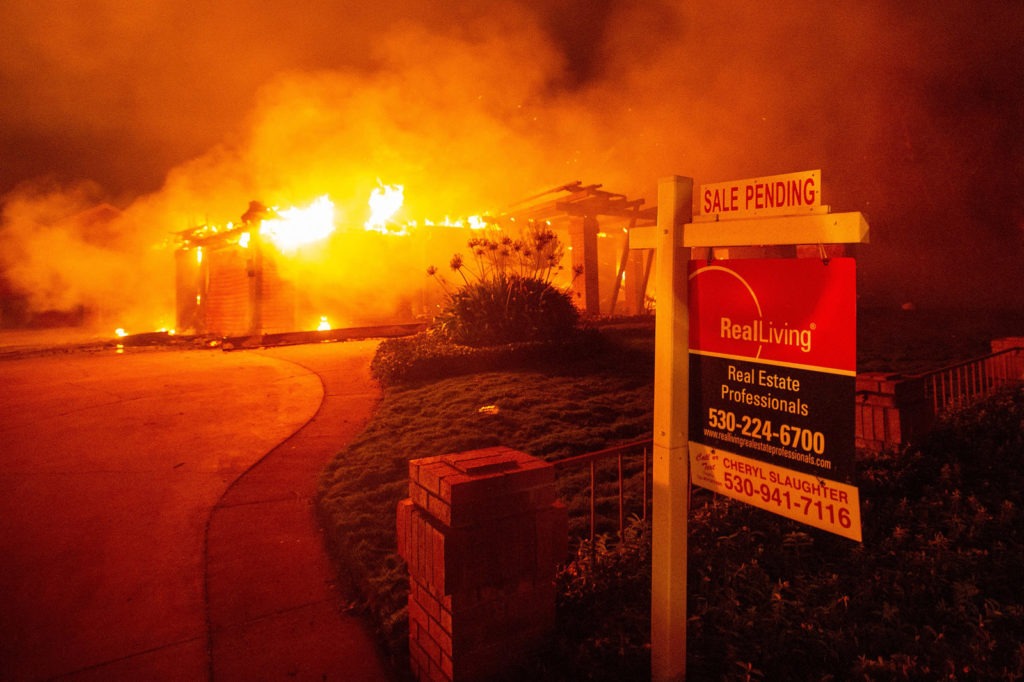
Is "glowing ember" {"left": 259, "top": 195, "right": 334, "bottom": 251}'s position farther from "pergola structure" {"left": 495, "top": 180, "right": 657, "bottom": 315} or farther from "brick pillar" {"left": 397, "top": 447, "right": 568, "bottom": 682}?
"brick pillar" {"left": 397, "top": 447, "right": 568, "bottom": 682}

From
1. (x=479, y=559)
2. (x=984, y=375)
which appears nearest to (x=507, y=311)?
(x=984, y=375)

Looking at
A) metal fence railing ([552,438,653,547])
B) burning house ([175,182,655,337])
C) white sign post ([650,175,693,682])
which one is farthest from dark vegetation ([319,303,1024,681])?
burning house ([175,182,655,337])

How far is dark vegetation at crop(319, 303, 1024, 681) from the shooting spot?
2506 mm

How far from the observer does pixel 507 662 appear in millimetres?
2492

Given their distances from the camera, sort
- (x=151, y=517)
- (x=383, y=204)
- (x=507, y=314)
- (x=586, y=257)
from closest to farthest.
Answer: (x=151, y=517) → (x=507, y=314) → (x=586, y=257) → (x=383, y=204)

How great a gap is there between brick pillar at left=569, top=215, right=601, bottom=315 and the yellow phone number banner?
40.7 ft

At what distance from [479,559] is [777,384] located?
1291 mm

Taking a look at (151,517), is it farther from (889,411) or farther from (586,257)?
(586,257)

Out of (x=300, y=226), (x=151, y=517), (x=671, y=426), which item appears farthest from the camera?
(x=300, y=226)

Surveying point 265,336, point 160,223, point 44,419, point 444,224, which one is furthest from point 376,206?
point 160,223

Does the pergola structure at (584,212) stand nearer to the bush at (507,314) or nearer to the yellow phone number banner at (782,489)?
the bush at (507,314)

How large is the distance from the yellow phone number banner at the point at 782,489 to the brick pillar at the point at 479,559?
2.14 feet

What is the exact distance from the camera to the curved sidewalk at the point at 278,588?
2809 mm

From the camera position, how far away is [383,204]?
17812 millimetres
